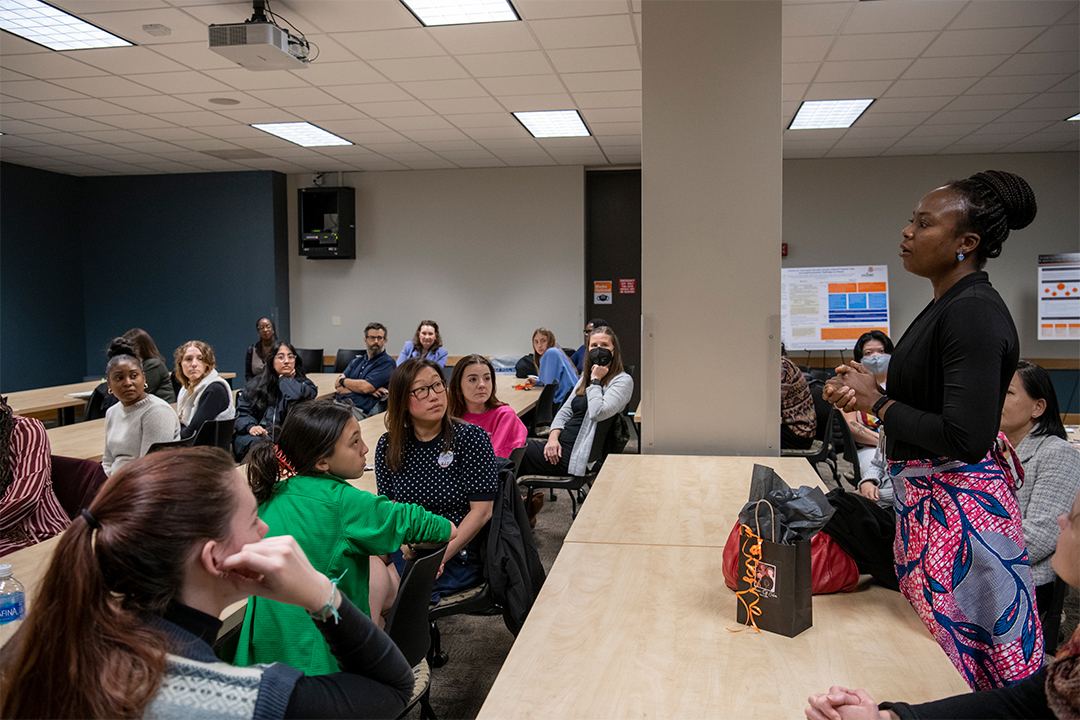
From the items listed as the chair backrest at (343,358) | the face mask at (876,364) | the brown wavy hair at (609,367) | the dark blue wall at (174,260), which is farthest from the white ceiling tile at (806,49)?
the dark blue wall at (174,260)

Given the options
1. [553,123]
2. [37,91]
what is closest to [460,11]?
[553,123]

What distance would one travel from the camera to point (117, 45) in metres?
4.34

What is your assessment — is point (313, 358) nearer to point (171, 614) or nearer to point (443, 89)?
point (443, 89)

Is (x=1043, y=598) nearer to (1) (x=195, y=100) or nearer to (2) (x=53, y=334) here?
(1) (x=195, y=100)

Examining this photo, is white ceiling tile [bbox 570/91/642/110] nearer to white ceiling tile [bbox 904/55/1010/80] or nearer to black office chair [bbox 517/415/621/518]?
white ceiling tile [bbox 904/55/1010/80]

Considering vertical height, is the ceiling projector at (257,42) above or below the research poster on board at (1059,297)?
above

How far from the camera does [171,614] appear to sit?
0.95 meters

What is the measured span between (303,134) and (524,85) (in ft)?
8.79

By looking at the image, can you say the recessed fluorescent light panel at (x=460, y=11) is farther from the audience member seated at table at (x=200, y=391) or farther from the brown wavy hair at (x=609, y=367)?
the audience member seated at table at (x=200, y=391)

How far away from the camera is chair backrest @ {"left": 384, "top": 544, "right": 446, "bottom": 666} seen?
1672mm

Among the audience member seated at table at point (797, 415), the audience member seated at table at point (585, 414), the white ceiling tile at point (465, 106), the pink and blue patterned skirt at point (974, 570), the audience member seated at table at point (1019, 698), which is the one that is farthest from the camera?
the white ceiling tile at point (465, 106)

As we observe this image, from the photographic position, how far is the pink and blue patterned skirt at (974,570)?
1362 millimetres

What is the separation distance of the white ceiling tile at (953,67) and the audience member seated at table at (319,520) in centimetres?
463

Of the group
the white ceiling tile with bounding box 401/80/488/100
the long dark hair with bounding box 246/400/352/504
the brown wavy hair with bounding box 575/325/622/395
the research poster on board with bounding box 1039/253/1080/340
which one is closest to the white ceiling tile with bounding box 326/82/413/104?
the white ceiling tile with bounding box 401/80/488/100
